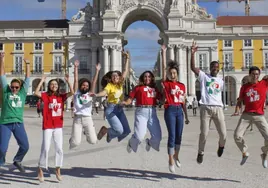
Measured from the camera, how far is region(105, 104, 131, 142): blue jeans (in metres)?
8.28

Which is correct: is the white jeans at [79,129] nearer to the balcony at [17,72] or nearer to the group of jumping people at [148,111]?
the group of jumping people at [148,111]

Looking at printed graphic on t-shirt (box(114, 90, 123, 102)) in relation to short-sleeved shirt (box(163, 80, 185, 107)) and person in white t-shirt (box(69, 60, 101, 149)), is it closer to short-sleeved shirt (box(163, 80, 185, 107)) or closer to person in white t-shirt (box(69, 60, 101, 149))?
person in white t-shirt (box(69, 60, 101, 149))

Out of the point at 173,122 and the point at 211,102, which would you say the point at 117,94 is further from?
the point at 211,102

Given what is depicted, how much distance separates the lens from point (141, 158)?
383 inches

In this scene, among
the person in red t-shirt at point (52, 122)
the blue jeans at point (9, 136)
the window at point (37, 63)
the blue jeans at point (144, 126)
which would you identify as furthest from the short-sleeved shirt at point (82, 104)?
the window at point (37, 63)

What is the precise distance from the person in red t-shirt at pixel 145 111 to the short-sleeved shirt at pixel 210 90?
95cm

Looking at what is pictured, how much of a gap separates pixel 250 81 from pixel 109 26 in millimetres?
51396

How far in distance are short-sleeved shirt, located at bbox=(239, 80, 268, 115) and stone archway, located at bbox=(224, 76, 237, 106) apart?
54.6 meters

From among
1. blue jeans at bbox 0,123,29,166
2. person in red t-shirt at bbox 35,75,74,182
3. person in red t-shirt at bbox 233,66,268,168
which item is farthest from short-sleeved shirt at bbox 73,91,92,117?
person in red t-shirt at bbox 233,66,268,168

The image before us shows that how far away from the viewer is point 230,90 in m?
61.6

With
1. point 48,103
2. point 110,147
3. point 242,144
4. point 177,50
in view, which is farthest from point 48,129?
point 177,50

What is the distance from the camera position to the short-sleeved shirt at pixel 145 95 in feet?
25.8

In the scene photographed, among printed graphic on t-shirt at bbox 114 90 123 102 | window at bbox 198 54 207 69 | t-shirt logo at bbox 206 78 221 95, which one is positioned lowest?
printed graphic on t-shirt at bbox 114 90 123 102

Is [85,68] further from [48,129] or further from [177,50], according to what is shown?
[48,129]
